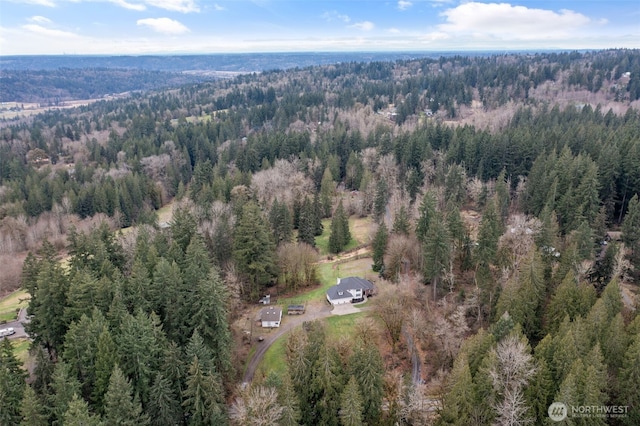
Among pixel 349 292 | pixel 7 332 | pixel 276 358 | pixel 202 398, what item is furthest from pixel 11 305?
pixel 349 292

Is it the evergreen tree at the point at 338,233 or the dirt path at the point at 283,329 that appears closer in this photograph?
the dirt path at the point at 283,329

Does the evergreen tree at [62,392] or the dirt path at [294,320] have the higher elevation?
the evergreen tree at [62,392]

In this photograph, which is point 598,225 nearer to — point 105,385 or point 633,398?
point 633,398

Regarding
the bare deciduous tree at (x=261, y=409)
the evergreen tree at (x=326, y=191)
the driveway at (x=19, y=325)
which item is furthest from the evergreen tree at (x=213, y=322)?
the evergreen tree at (x=326, y=191)

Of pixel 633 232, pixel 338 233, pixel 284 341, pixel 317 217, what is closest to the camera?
pixel 284 341

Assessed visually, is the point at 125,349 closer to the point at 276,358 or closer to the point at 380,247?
the point at 276,358

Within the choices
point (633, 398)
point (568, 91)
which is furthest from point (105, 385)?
point (568, 91)

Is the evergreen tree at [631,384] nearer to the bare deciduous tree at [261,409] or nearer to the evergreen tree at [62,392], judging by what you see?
the bare deciduous tree at [261,409]
